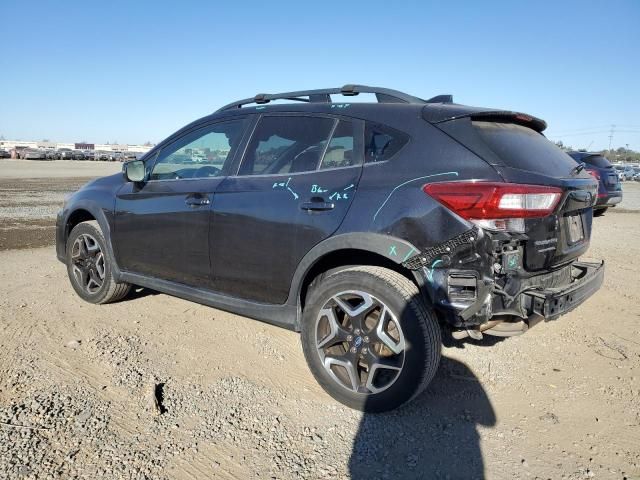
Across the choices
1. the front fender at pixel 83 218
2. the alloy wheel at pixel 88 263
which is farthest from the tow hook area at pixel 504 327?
the alloy wheel at pixel 88 263

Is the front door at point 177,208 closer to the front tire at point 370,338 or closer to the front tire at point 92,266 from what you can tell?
the front tire at point 92,266

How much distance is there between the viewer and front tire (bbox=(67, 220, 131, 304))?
4.49 metres

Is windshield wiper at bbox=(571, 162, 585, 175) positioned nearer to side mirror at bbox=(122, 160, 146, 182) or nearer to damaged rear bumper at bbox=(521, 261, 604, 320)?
damaged rear bumper at bbox=(521, 261, 604, 320)

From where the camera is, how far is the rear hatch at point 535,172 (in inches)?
104

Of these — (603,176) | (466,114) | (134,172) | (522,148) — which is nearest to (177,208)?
(134,172)

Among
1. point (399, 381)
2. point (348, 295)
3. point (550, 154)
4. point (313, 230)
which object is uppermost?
point (550, 154)

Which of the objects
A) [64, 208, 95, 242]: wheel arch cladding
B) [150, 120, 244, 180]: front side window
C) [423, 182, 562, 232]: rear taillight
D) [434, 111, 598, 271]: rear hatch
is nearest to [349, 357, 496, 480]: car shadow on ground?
[434, 111, 598, 271]: rear hatch

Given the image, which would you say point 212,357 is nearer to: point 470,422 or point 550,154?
point 470,422

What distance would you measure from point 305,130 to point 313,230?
2.64 feet

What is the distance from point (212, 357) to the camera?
142 inches

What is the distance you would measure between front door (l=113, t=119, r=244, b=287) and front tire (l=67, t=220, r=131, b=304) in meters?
0.24

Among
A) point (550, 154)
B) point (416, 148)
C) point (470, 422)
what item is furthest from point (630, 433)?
point (416, 148)

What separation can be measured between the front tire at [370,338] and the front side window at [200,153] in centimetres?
132

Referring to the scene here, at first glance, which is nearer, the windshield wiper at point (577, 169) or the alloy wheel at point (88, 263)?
the windshield wiper at point (577, 169)
